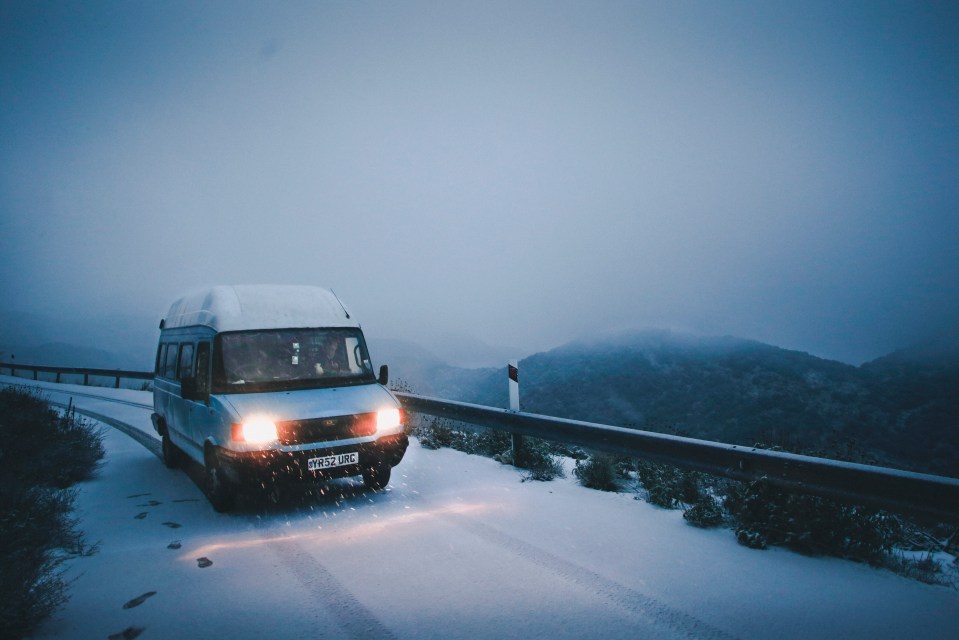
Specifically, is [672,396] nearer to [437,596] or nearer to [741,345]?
[741,345]

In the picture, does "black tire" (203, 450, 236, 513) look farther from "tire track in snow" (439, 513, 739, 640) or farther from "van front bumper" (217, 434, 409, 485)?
"tire track in snow" (439, 513, 739, 640)

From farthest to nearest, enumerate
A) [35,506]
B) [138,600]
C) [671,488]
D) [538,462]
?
[538,462]
[671,488]
[35,506]
[138,600]

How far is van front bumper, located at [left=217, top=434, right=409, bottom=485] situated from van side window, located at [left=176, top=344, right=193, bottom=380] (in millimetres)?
1938

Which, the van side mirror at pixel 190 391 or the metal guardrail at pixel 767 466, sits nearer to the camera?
the metal guardrail at pixel 767 466

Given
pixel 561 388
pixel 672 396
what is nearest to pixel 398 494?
pixel 672 396

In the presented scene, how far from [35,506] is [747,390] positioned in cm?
4942

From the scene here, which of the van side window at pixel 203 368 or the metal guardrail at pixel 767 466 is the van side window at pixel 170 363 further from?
the metal guardrail at pixel 767 466

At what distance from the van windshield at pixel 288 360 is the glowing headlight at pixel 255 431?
0.74 meters

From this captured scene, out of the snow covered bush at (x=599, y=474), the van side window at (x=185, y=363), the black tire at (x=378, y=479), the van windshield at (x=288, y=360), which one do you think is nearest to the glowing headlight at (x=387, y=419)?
the black tire at (x=378, y=479)

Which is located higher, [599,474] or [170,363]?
[170,363]

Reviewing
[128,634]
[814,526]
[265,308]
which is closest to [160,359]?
[265,308]

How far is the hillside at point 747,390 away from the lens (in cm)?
2786

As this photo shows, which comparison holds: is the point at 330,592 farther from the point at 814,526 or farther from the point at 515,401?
the point at 515,401

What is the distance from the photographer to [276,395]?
18.7ft
